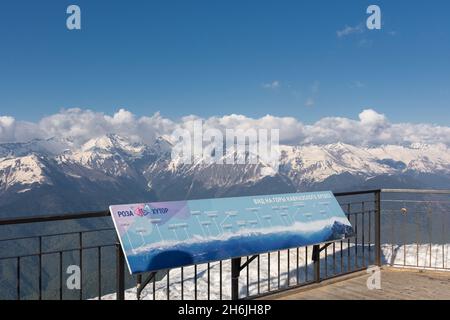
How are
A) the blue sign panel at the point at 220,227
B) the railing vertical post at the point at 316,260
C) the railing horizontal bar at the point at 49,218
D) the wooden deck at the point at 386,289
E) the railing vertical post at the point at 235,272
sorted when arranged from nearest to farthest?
the railing horizontal bar at the point at 49,218 → the blue sign panel at the point at 220,227 → the railing vertical post at the point at 235,272 → the wooden deck at the point at 386,289 → the railing vertical post at the point at 316,260

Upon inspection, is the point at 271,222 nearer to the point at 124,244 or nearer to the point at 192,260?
the point at 192,260

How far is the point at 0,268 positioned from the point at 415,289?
749 feet

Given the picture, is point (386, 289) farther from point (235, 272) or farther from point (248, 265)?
point (235, 272)

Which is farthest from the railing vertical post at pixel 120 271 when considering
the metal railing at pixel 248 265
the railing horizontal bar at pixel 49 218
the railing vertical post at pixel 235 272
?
the railing vertical post at pixel 235 272

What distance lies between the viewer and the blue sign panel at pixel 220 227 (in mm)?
4742

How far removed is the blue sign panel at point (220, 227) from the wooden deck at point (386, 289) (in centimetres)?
93

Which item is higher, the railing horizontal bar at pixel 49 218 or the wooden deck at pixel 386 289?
the railing horizontal bar at pixel 49 218

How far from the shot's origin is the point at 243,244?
18.1 feet

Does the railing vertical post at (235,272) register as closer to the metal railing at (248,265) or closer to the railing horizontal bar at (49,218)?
the metal railing at (248,265)

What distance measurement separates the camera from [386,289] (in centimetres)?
685

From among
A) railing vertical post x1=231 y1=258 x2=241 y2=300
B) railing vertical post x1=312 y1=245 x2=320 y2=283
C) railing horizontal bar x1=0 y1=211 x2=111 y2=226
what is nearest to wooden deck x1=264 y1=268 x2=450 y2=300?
railing vertical post x1=312 y1=245 x2=320 y2=283

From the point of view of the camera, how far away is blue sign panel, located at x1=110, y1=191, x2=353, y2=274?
187 inches

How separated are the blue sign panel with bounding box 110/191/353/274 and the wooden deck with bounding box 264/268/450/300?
93 cm
